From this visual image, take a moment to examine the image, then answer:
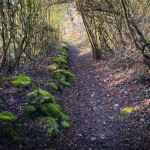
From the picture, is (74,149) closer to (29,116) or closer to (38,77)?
(29,116)

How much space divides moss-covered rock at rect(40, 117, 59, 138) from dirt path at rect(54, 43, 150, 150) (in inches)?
11.1

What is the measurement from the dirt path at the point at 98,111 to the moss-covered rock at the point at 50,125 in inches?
11.1

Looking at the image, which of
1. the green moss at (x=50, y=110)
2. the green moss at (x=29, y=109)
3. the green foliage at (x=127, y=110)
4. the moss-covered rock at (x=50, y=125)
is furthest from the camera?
the green foliage at (x=127, y=110)

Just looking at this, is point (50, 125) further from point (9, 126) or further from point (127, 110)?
point (127, 110)

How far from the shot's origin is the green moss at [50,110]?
6148 millimetres

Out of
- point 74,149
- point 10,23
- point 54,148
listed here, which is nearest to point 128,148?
point 74,149

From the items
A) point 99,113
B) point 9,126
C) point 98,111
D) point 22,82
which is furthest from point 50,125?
point 22,82

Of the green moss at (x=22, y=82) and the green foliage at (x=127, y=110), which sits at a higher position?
the green moss at (x=22, y=82)

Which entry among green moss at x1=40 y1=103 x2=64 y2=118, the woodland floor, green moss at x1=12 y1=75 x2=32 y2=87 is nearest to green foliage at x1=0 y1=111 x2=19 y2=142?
the woodland floor

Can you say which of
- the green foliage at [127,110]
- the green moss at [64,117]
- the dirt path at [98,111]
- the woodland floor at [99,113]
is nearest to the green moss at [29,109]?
the woodland floor at [99,113]

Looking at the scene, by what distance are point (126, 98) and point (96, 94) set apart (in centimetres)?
164

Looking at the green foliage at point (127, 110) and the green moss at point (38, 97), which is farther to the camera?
the green foliage at point (127, 110)

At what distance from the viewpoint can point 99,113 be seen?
7.22 meters

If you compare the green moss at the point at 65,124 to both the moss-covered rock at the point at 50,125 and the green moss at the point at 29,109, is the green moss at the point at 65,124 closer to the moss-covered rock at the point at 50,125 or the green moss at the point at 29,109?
the moss-covered rock at the point at 50,125
